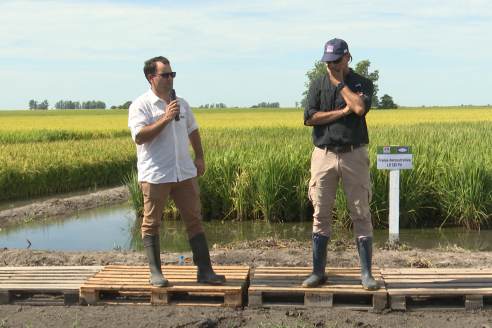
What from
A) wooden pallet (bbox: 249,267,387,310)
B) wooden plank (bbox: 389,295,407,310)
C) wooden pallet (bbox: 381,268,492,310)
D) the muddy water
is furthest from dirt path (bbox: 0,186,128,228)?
wooden plank (bbox: 389,295,407,310)

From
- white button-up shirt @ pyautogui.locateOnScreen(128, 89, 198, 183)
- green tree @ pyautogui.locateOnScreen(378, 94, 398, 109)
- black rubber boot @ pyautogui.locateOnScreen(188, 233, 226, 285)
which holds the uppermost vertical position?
green tree @ pyautogui.locateOnScreen(378, 94, 398, 109)

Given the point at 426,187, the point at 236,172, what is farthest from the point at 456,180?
the point at 236,172

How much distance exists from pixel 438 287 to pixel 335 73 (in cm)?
190

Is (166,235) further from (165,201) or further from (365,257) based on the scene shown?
(365,257)

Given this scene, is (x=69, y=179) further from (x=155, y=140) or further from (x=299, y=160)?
(x=155, y=140)

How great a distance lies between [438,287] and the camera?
4.22 metres

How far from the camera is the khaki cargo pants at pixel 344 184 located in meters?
4.14

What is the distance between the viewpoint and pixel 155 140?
4254 millimetres

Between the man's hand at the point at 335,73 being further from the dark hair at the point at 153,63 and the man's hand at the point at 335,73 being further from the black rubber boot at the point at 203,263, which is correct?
the black rubber boot at the point at 203,263

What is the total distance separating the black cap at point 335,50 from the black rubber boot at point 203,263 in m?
1.81

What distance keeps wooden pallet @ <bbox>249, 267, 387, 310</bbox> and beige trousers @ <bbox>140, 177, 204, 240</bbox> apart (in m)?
0.74

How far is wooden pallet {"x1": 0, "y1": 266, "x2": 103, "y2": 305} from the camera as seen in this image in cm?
446

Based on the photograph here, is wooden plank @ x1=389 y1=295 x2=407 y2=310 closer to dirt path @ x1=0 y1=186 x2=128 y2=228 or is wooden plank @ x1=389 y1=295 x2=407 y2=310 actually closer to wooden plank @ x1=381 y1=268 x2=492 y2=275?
wooden plank @ x1=381 y1=268 x2=492 y2=275

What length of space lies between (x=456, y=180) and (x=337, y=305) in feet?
16.3
